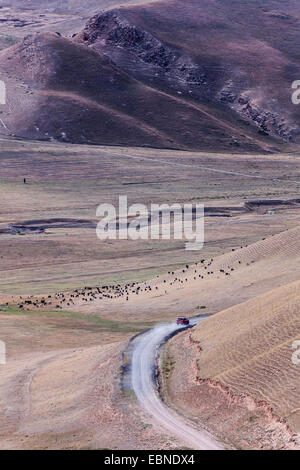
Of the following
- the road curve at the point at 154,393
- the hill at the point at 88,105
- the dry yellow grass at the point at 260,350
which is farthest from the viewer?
the hill at the point at 88,105

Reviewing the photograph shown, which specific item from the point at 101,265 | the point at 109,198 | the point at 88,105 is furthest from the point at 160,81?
the point at 101,265

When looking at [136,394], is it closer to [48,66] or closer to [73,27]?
[48,66]

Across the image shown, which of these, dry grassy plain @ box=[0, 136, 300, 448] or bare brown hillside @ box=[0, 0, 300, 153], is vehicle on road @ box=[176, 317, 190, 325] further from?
bare brown hillside @ box=[0, 0, 300, 153]

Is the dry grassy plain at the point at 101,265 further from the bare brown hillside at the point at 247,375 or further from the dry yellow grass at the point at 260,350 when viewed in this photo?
the dry yellow grass at the point at 260,350

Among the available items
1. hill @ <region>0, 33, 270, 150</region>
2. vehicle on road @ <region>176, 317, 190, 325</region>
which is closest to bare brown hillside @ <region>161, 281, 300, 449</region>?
vehicle on road @ <region>176, 317, 190, 325</region>

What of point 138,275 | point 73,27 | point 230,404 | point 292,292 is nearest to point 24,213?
point 138,275

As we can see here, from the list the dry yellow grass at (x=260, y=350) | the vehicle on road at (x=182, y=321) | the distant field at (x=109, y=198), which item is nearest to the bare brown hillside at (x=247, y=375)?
the dry yellow grass at (x=260, y=350)
